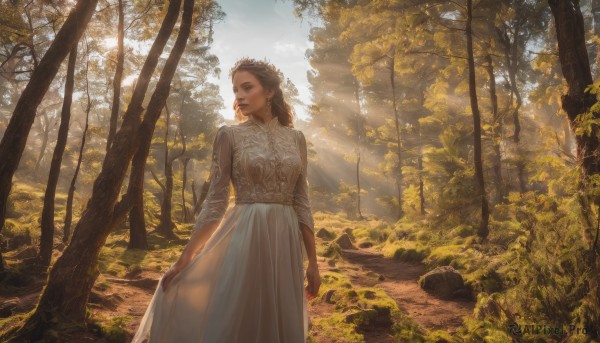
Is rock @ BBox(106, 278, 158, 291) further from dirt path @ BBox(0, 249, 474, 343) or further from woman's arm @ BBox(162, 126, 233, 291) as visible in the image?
woman's arm @ BBox(162, 126, 233, 291)

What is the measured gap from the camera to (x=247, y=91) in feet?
7.45

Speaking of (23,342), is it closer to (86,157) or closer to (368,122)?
(86,157)

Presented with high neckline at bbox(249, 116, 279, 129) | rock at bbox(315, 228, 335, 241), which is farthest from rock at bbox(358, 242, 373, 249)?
high neckline at bbox(249, 116, 279, 129)

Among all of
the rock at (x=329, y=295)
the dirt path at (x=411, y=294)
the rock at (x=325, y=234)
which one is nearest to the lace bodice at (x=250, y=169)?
the dirt path at (x=411, y=294)

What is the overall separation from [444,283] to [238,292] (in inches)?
240

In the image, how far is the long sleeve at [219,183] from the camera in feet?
6.64

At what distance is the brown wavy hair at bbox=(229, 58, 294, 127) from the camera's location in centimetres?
229

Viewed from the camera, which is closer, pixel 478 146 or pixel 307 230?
pixel 307 230

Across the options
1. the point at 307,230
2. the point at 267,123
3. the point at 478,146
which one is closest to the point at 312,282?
the point at 307,230

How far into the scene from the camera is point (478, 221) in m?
11.7

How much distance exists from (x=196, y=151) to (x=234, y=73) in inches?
1246

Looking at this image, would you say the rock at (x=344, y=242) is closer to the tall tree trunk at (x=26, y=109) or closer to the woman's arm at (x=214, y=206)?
the tall tree trunk at (x=26, y=109)

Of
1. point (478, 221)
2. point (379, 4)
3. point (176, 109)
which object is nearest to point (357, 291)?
point (478, 221)

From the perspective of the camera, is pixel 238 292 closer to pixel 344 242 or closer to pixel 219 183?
pixel 219 183
